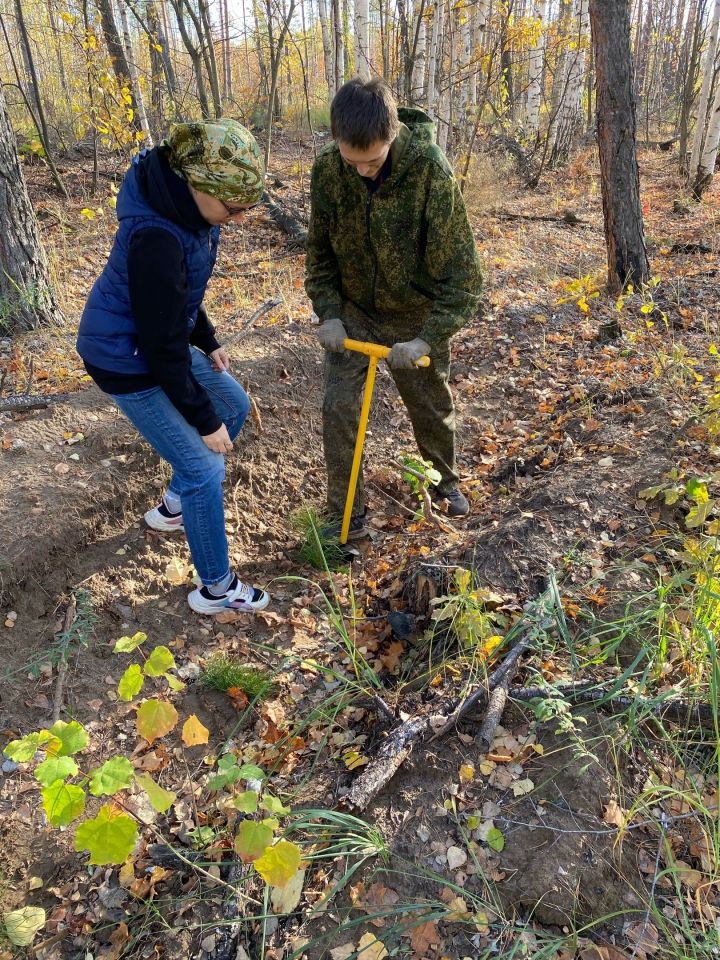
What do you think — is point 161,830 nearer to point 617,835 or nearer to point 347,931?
point 347,931

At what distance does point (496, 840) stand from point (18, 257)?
5253 mm

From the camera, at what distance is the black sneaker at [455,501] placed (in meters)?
3.47

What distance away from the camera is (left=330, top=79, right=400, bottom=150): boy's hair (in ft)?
7.18

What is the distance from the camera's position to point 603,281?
251 inches

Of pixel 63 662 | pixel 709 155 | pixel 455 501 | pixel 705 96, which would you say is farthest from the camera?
pixel 705 96

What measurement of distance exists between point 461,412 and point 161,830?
326 cm

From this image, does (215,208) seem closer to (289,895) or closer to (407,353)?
(407,353)

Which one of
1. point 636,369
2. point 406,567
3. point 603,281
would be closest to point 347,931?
point 406,567

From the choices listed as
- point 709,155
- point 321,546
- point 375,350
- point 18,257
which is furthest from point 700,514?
point 709,155

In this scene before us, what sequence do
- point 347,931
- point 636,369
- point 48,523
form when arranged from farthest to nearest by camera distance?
point 636,369, point 48,523, point 347,931

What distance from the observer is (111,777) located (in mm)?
1464

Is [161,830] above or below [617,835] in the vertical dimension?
below

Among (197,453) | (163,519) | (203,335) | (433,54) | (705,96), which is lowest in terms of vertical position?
(163,519)

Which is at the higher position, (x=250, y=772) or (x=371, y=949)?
(x=250, y=772)
